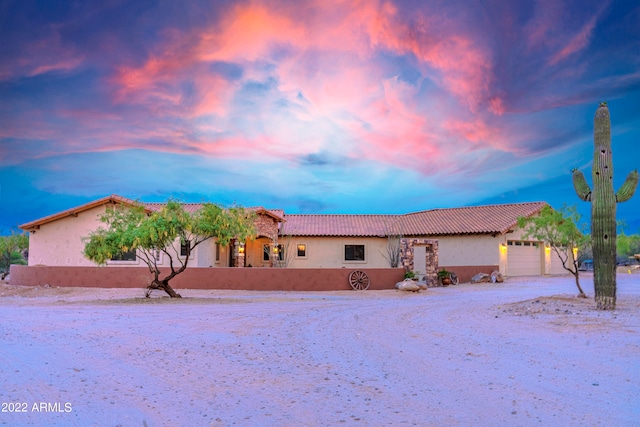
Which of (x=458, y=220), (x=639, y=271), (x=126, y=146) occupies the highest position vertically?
(x=126, y=146)

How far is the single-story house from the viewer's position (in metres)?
27.4

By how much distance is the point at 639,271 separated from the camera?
139 feet

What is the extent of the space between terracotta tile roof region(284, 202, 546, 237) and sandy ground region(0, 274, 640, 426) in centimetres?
2088

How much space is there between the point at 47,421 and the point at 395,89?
27.3 metres

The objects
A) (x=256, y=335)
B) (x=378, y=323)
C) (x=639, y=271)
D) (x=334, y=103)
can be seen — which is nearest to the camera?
(x=256, y=335)

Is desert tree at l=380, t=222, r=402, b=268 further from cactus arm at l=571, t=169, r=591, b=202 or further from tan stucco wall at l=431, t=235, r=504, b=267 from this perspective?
cactus arm at l=571, t=169, r=591, b=202

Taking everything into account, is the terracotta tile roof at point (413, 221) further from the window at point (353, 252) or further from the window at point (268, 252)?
the window at point (268, 252)

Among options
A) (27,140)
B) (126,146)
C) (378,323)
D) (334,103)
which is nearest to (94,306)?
(378,323)

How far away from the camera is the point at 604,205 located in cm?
1369

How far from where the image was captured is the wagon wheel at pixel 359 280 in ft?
76.9

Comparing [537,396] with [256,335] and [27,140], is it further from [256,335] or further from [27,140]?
[27,140]

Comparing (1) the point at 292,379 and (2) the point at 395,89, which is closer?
(1) the point at 292,379

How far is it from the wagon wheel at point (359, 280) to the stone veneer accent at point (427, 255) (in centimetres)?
355

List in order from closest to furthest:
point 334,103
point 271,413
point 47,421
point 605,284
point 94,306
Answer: point 47,421 < point 271,413 < point 605,284 < point 94,306 < point 334,103
